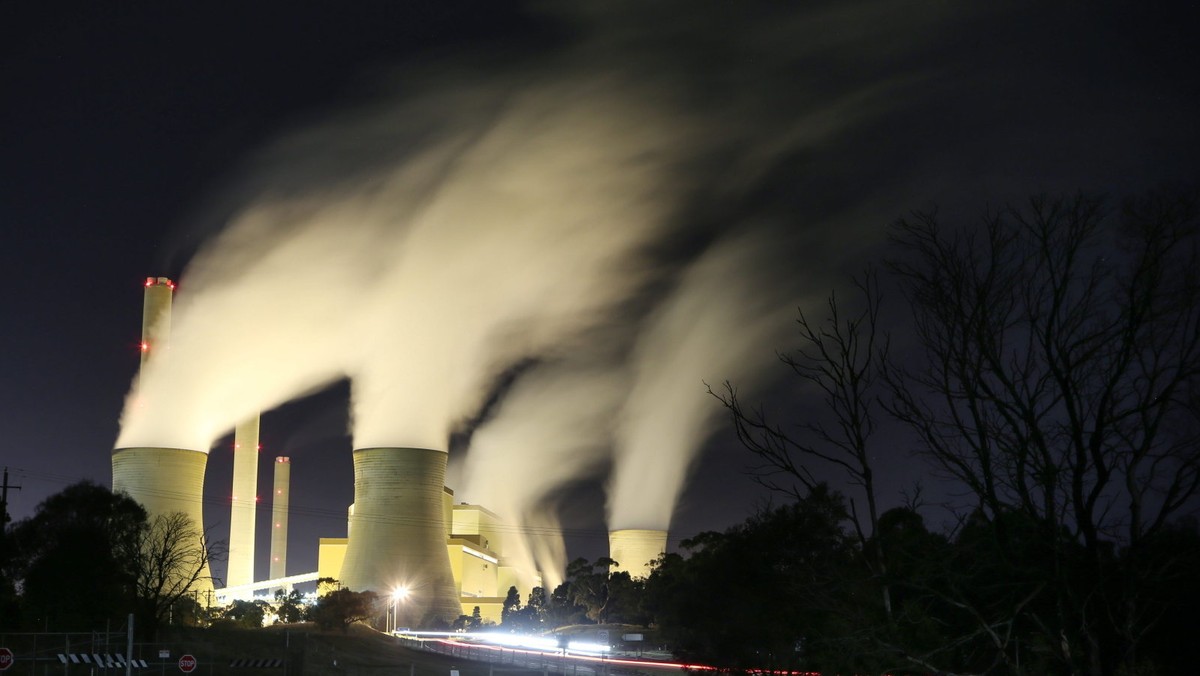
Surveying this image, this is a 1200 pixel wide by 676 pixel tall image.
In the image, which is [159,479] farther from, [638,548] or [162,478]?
[638,548]

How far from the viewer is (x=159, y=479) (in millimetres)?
55562

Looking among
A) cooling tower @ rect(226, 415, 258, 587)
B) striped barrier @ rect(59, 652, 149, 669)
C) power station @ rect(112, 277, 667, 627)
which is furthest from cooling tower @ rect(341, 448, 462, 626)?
cooling tower @ rect(226, 415, 258, 587)

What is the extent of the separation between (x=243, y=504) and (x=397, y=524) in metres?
44.1

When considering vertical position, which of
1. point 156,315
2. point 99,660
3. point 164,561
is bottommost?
point 99,660

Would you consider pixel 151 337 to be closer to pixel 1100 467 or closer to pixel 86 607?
pixel 86 607

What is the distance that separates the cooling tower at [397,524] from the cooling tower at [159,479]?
8.01 m

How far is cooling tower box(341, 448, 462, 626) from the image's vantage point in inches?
2315

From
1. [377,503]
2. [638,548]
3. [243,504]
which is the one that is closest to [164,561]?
[377,503]

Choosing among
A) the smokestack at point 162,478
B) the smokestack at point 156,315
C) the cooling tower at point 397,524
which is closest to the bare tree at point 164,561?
the smokestack at point 162,478

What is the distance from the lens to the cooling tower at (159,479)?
182 ft

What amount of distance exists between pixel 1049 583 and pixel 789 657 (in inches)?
696

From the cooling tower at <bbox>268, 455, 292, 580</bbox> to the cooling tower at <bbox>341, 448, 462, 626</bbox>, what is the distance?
51524 mm

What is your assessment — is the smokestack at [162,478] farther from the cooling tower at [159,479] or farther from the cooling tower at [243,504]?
the cooling tower at [243,504]

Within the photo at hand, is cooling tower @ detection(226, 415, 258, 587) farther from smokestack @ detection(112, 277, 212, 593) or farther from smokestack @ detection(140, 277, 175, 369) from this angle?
smokestack @ detection(112, 277, 212, 593)
